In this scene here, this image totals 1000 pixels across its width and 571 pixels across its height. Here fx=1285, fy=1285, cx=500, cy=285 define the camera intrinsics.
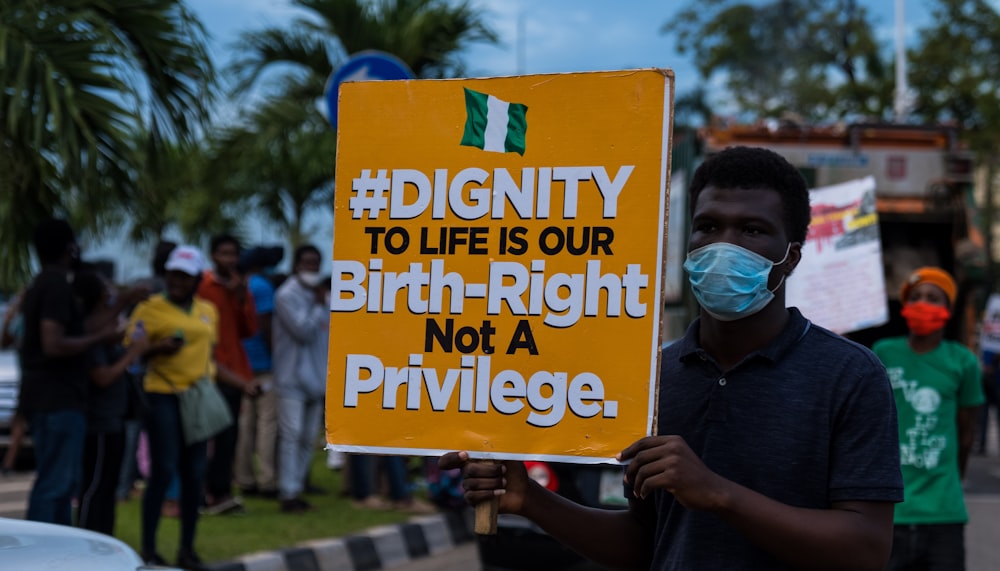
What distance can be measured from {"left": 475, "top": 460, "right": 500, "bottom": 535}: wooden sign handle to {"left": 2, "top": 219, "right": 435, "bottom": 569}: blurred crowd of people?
4048 millimetres

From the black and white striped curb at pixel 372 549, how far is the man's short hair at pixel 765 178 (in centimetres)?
500

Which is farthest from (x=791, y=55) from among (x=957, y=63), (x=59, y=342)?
(x=59, y=342)

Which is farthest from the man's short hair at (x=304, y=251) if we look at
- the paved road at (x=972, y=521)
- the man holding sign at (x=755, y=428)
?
the man holding sign at (x=755, y=428)

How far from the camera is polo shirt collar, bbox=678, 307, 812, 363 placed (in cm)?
242

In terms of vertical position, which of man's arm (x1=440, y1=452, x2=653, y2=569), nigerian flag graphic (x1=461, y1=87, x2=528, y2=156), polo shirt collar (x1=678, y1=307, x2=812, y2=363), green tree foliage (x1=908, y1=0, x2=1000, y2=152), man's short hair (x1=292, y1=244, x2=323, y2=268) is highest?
green tree foliage (x1=908, y1=0, x2=1000, y2=152)

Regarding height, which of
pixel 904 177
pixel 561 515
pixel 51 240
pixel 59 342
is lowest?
pixel 561 515

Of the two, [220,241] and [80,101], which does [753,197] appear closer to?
[80,101]

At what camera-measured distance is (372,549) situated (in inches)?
318

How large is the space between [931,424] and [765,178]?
2.82m

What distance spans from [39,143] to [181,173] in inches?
58.0

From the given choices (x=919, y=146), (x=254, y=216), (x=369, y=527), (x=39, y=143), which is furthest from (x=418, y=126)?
(x=254, y=216)

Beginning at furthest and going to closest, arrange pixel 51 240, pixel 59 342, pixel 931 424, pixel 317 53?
pixel 317 53 < pixel 51 240 < pixel 59 342 < pixel 931 424

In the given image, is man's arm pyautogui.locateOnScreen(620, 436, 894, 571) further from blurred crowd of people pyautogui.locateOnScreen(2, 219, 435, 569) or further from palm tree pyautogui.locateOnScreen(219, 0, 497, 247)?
palm tree pyautogui.locateOnScreen(219, 0, 497, 247)

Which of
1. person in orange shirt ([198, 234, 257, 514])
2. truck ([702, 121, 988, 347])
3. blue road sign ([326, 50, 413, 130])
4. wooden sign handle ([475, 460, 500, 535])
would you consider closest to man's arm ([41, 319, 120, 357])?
blue road sign ([326, 50, 413, 130])
